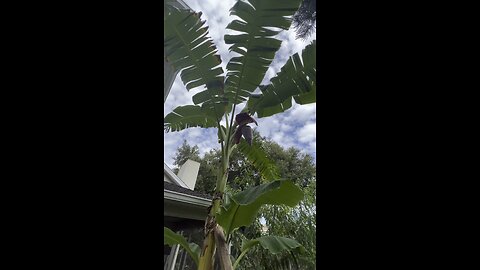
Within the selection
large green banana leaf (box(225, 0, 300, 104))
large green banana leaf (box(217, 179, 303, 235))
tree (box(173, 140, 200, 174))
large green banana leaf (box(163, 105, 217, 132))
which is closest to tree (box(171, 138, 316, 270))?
large green banana leaf (box(163, 105, 217, 132))

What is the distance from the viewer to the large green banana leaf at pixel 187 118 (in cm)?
291

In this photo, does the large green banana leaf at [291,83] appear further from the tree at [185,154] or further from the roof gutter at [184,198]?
the tree at [185,154]

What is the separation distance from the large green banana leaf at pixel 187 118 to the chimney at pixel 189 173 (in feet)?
11.5

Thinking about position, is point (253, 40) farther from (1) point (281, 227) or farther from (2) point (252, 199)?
(1) point (281, 227)

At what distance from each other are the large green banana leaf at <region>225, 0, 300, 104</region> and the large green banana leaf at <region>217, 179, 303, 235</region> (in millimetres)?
933

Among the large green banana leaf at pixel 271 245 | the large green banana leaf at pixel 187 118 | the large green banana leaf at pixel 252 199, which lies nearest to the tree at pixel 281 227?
the large green banana leaf at pixel 187 118

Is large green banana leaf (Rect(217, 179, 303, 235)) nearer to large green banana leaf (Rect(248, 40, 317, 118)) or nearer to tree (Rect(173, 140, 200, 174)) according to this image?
large green banana leaf (Rect(248, 40, 317, 118))

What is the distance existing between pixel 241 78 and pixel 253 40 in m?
0.31

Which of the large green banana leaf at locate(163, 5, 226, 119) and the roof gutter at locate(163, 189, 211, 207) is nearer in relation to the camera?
the large green banana leaf at locate(163, 5, 226, 119)

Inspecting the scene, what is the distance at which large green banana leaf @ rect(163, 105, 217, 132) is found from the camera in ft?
9.53
